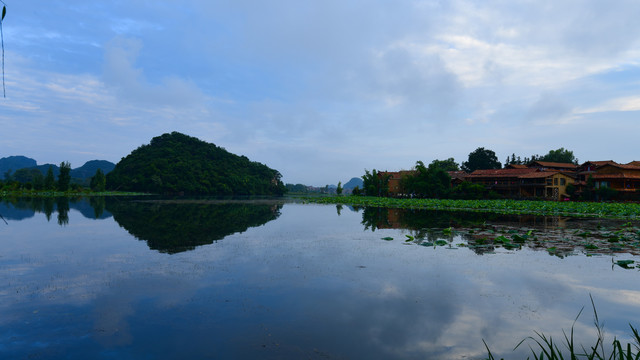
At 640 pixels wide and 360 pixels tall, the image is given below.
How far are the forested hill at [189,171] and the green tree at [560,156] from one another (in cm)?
9252

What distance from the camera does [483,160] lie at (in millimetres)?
91688

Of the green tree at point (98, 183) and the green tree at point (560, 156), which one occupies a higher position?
the green tree at point (560, 156)

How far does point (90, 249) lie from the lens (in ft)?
50.5

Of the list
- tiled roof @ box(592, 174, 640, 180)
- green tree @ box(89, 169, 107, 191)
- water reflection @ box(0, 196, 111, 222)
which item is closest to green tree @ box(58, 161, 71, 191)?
green tree @ box(89, 169, 107, 191)

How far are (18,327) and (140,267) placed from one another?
5091mm

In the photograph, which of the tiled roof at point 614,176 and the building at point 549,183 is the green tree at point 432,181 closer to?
the building at point 549,183

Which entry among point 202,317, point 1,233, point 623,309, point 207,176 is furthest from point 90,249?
point 207,176

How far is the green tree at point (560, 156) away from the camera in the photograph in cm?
9381

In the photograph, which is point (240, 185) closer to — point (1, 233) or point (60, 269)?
point (1, 233)

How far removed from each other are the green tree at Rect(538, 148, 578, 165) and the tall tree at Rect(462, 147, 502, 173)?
1668 centimetres

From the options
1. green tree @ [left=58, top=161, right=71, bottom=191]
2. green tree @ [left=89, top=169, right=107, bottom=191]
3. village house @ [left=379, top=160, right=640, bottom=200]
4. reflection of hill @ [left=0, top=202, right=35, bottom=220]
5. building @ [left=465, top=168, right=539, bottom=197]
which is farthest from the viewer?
green tree @ [left=89, top=169, right=107, bottom=191]

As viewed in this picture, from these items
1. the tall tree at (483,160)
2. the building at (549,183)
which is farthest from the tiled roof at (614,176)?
the tall tree at (483,160)

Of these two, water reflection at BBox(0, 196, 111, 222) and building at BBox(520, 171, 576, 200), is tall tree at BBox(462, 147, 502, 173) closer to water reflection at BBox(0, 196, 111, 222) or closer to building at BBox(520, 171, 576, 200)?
building at BBox(520, 171, 576, 200)

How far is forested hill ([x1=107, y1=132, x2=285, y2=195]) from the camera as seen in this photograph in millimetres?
106938
